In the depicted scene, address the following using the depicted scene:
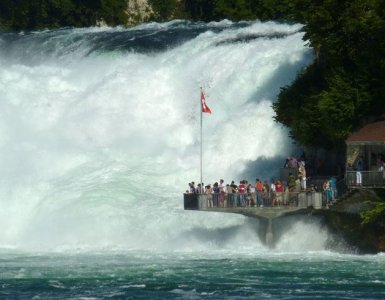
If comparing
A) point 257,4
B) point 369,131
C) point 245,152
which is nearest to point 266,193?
point 369,131

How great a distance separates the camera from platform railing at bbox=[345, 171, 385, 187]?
222ft

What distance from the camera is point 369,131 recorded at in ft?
226

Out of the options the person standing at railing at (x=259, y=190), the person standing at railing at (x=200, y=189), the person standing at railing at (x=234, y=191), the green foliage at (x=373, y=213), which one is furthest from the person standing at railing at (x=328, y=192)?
the person standing at railing at (x=200, y=189)

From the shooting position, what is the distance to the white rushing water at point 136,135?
7325 centimetres

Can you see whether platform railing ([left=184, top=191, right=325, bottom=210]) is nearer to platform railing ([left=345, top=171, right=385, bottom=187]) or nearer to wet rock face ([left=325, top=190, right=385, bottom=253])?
wet rock face ([left=325, top=190, right=385, bottom=253])

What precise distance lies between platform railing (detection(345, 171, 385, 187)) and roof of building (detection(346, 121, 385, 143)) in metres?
1.17

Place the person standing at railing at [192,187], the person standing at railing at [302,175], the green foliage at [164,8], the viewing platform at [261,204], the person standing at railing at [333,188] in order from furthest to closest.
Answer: the green foliage at [164,8]
the person standing at railing at [192,187]
the person standing at railing at [302,175]
the person standing at railing at [333,188]
the viewing platform at [261,204]

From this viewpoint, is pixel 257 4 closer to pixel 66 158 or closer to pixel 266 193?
pixel 66 158

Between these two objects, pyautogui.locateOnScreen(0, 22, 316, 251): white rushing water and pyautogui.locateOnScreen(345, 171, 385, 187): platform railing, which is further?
pyautogui.locateOnScreen(0, 22, 316, 251): white rushing water

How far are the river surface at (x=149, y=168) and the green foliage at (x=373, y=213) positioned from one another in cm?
134

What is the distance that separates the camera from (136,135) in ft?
276

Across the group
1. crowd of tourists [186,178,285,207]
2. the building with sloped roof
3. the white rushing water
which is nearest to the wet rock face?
the building with sloped roof

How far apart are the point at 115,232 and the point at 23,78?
22.4 metres

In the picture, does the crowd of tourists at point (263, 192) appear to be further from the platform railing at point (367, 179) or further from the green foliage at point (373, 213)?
the green foliage at point (373, 213)
